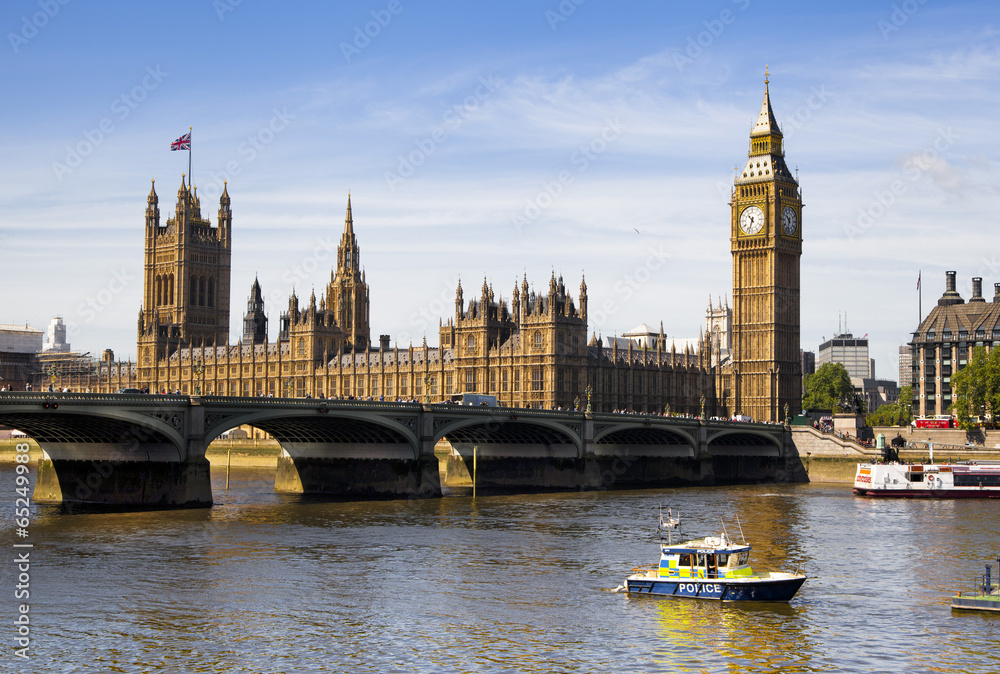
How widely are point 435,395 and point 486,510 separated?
247 ft

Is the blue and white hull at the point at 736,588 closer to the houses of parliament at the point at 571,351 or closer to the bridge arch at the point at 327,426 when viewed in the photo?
the bridge arch at the point at 327,426

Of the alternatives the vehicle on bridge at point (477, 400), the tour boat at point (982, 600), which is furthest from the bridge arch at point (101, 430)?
the tour boat at point (982, 600)

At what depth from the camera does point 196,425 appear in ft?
252

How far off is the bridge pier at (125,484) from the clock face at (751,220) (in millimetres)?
99260

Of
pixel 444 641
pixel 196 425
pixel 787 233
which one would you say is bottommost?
pixel 444 641

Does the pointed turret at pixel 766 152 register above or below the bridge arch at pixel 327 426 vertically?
above

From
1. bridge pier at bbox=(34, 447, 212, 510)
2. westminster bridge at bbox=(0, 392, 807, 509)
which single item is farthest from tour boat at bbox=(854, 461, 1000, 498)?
bridge pier at bbox=(34, 447, 212, 510)

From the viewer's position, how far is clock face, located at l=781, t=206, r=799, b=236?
161875 millimetres

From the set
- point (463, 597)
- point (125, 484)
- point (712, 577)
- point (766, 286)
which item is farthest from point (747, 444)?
point (463, 597)

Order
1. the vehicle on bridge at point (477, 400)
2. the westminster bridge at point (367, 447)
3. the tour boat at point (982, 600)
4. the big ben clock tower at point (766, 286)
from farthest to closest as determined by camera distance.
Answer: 1. the big ben clock tower at point (766, 286)
2. the vehicle on bridge at point (477, 400)
3. the westminster bridge at point (367, 447)
4. the tour boat at point (982, 600)

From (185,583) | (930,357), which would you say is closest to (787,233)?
(930,357)

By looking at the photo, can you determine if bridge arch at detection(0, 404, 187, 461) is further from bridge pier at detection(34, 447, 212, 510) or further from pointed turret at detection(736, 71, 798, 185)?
pointed turret at detection(736, 71, 798, 185)

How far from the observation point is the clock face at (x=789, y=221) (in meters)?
162

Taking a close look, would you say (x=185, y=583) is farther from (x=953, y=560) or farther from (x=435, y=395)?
(x=435, y=395)
